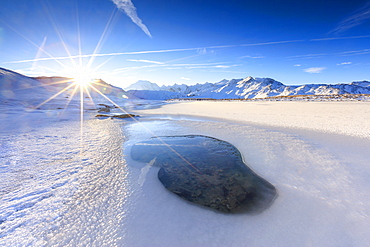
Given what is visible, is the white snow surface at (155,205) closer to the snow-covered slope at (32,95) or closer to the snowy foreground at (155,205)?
the snowy foreground at (155,205)

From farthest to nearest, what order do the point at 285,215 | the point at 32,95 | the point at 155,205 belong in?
the point at 32,95
the point at 155,205
the point at 285,215

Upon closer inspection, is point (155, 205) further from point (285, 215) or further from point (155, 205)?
point (285, 215)

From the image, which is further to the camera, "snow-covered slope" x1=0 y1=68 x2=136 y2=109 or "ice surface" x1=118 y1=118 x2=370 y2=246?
"snow-covered slope" x1=0 y1=68 x2=136 y2=109

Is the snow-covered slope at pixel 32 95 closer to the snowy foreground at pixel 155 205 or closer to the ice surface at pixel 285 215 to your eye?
the snowy foreground at pixel 155 205

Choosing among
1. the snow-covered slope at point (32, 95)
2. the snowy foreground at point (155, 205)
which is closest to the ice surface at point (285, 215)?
the snowy foreground at point (155, 205)

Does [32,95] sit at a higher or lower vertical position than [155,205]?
higher

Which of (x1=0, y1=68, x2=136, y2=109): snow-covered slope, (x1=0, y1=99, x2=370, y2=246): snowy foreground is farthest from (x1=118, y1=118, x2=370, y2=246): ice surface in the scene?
(x1=0, y1=68, x2=136, y2=109): snow-covered slope

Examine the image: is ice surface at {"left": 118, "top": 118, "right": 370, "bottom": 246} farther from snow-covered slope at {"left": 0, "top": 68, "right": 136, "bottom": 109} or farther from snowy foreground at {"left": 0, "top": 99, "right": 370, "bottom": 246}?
snow-covered slope at {"left": 0, "top": 68, "right": 136, "bottom": 109}

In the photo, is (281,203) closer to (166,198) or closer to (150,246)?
(166,198)

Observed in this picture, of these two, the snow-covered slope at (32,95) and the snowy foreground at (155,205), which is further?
the snow-covered slope at (32,95)

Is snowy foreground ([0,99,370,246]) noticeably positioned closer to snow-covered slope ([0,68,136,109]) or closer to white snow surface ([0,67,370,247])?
white snow surface ([0,67,370,247])

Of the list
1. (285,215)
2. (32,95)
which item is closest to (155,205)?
(285,215)
